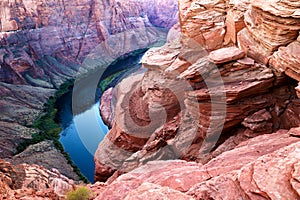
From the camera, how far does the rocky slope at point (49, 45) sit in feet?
218

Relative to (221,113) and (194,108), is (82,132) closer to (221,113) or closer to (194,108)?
(194,108)

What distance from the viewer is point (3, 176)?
15.4 meters

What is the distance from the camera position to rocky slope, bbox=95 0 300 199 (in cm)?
844

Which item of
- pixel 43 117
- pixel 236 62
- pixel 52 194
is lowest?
pixel 43 117

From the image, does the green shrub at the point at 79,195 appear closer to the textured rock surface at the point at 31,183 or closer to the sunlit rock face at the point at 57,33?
the textured rock surface at the point at 31,183

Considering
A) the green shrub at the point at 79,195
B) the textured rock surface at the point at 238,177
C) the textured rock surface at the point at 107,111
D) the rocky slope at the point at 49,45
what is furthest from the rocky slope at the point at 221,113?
the rocky slope at the point at 49,45

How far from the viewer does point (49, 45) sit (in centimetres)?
9312

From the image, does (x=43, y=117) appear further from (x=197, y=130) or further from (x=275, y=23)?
(x=275, y=23)

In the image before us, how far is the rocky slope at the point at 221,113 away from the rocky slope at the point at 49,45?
25.3 meters

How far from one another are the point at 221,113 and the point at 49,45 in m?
85.8

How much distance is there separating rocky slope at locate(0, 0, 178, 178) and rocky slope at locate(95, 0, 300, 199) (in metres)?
25.3

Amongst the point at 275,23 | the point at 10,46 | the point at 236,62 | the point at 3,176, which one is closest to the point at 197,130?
the point at 236,62

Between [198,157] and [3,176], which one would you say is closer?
[3,176]

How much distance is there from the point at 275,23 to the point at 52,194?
1558cm
